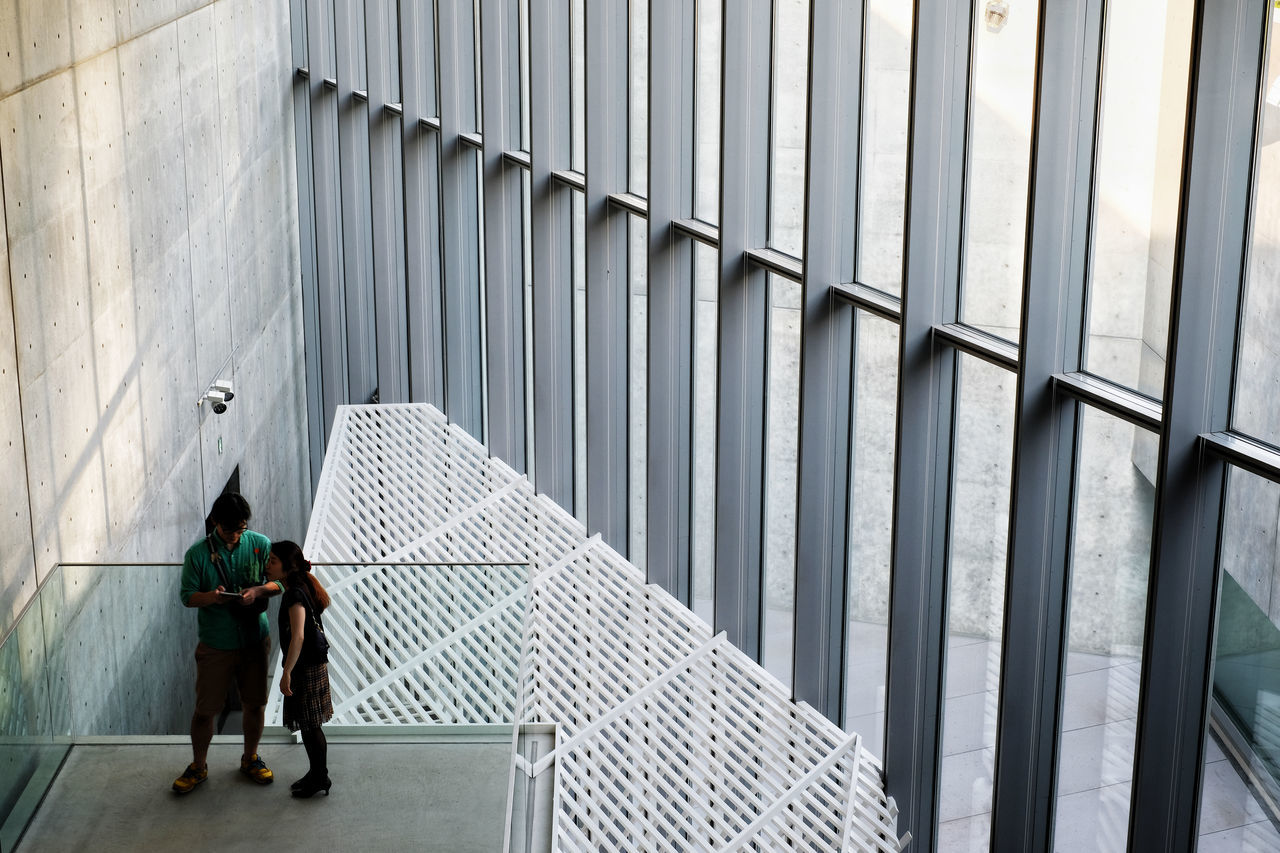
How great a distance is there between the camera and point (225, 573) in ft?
18.7

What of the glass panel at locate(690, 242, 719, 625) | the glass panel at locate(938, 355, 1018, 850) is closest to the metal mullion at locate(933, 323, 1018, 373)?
the glass panel at locate(938, 355, 1018, 850)

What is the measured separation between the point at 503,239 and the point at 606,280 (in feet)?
8.08

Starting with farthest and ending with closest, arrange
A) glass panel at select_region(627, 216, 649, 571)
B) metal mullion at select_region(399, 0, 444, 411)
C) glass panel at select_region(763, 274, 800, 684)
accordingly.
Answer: metal mullion at select_region(399, 0, 444, 411) → glass panel at select_region(627, 216, 649, 571) → glass panel at select_region(763, 274, 800, 684)

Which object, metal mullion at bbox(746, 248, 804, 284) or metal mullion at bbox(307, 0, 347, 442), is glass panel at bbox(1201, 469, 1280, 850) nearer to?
metal mullion at bbox(746, 248, 804, 284)

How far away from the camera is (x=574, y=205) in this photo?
522 inches

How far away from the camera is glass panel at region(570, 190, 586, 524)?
13289 mm

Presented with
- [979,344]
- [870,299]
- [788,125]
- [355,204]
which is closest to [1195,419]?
[979,344]

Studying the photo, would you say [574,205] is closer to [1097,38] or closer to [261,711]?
[1097,38]

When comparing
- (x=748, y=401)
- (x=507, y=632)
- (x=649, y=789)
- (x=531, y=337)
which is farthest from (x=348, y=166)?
(x=507, y=632)

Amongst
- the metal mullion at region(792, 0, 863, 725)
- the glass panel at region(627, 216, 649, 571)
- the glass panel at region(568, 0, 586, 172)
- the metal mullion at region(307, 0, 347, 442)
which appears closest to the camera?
the metal mullion at region(792, 0, 863, 725)

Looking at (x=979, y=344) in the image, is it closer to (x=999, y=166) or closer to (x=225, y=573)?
(x=999, y=166)

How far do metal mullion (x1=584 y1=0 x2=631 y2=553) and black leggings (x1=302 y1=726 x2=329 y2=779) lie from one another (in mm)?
7328

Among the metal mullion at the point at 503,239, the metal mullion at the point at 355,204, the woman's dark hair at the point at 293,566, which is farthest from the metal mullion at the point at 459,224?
the woman's dark hair at the point at 293,566

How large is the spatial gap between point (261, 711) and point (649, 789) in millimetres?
4714
